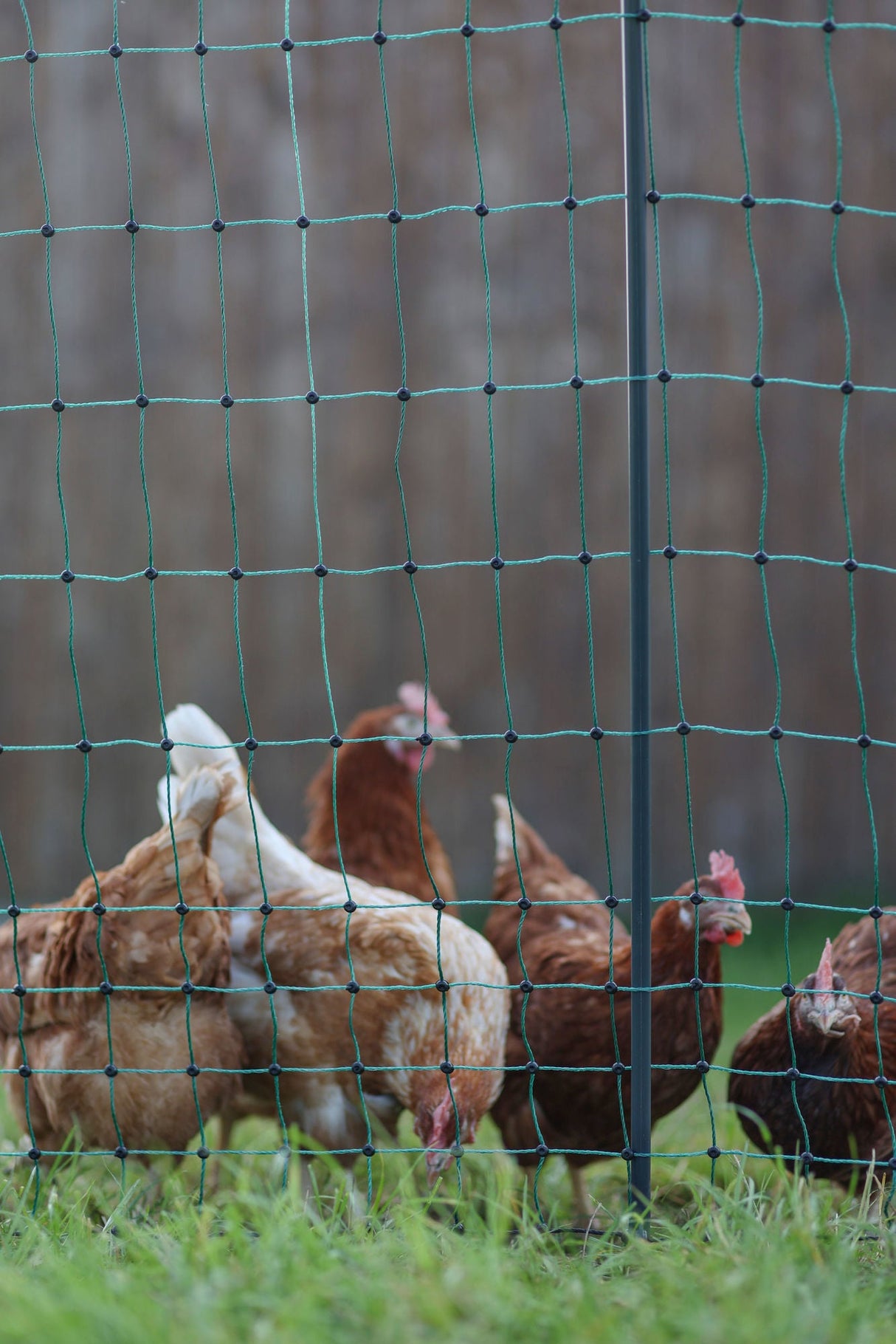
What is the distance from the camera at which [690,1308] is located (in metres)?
1.56

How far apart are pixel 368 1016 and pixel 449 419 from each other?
282 centimetres

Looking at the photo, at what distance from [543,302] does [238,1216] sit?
3820 millimetres

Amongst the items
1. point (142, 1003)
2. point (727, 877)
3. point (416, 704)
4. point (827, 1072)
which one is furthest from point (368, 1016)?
point (416, 704)

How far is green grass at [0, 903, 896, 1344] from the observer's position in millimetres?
1507

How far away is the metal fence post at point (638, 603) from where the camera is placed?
2117 millimetres

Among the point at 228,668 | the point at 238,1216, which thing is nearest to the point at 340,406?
the point at 228,668

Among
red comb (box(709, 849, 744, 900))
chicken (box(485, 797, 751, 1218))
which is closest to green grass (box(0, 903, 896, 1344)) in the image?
chicken (box(485, 797, 751, 1218))

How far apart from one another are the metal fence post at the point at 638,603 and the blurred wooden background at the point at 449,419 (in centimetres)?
255

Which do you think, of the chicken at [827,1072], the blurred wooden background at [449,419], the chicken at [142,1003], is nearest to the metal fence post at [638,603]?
the chicken at [827,1072]

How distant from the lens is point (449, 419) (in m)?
4.85

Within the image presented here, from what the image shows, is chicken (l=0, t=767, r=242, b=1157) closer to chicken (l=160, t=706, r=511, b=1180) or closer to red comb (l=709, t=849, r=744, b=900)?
chicken (l=160, t=706, r=511, b=1180)

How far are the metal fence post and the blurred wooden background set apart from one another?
8.38ft

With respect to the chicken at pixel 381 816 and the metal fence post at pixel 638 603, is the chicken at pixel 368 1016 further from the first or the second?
the chicken at pixel 381 816

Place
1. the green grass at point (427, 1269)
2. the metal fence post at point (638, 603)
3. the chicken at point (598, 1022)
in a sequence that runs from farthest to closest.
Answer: the chicken at point (598, 1022) < the metal fence post at point (638, 603) < the green grass at point (427, 1269)
